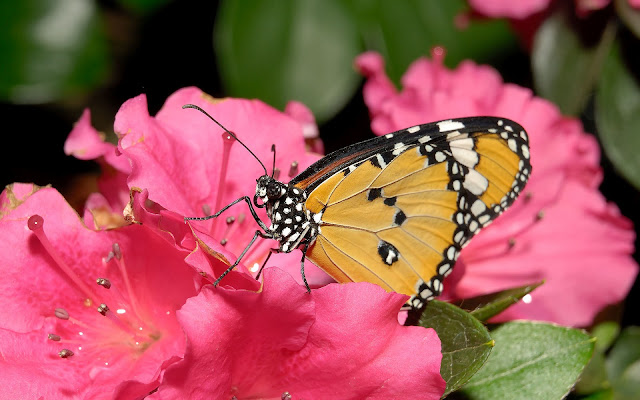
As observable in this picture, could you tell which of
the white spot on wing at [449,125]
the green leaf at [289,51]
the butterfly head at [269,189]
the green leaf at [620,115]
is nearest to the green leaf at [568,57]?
the green leaf at [620,115]

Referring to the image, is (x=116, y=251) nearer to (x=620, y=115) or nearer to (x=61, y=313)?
(x=61, y=313)

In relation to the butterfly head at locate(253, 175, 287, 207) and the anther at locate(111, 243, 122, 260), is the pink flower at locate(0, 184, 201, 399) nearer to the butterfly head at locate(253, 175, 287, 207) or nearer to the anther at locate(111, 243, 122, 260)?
the anther at locate(111, 243, 122, 260)

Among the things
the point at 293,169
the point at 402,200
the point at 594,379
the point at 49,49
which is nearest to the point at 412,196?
the point at 402,200

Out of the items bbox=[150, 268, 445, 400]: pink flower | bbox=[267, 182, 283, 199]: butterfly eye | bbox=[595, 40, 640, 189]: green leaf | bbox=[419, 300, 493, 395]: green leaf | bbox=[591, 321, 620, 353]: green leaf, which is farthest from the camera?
bbox=[595, 40, 640, 189]: green leaf

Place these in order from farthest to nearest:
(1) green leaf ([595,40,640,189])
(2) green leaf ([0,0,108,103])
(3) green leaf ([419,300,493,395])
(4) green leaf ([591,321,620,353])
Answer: (2) green leaf ([0,0,108,103])
(1) green leaf ([595,40,640,189])
(4) green leaf ([591,321,620,353])
(3) green leaf ([419,300,493,395])

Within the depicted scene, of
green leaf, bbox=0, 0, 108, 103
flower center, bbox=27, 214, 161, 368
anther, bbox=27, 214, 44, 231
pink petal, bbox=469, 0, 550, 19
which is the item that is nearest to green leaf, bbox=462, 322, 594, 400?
flower center, bbox=27, 214, 161, 368

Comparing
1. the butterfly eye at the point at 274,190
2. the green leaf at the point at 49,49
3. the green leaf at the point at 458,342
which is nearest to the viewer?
the green leaf at the point at 458,342

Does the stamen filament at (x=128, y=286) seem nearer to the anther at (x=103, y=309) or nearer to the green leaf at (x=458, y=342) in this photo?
the anther at (x=103, y=309)
